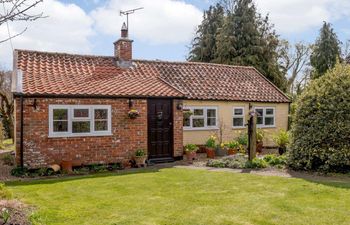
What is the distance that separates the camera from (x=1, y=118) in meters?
27.0

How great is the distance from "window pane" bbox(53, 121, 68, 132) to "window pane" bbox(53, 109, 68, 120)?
0.15m

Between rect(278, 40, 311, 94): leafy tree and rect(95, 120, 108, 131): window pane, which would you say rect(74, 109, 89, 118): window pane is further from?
rect(278, 40, 311, 94): leafy tree

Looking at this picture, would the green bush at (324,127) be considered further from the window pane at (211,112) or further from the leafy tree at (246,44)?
the leafy tree at (246,44)

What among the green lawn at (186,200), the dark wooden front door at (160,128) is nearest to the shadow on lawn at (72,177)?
the green lawn at (186,200)

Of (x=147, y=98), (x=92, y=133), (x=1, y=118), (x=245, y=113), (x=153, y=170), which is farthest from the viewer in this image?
(x=1, y=118)

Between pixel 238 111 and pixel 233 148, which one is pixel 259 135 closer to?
pixel 238 111

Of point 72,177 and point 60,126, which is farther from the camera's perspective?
point 60,126

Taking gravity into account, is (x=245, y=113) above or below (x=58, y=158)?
above

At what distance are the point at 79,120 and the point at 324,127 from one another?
8533mm

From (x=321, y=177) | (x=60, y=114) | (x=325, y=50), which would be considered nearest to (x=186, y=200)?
(x=321, y=177)

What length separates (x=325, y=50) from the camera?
3478 centimetres

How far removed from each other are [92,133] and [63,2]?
6.40m

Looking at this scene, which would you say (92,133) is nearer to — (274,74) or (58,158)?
(58,158)

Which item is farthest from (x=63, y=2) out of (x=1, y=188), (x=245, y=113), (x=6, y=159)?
(x=245, y=113)
